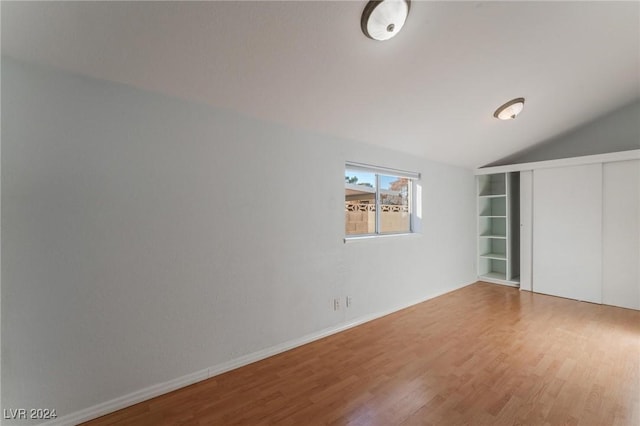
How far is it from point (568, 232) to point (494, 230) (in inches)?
53.2

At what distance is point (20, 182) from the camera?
56.7 inches

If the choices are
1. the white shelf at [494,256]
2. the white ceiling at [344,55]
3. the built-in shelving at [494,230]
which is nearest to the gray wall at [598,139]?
the built-in shelving at [494,230]

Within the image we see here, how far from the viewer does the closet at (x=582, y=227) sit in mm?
3421

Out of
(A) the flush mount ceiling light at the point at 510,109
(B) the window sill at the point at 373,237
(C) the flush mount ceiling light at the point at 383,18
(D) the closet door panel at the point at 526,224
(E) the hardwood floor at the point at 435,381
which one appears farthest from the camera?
(D) the closet door panel at the point at 526,224

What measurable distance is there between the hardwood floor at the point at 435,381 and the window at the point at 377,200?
120cm

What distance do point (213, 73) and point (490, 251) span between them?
18.5 ft

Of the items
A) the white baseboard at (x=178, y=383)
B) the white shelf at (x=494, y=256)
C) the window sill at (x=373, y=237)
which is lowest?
the white baseboard at (x=178, y=383)

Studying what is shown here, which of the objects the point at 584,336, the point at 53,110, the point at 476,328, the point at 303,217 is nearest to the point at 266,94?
the point at 303,217

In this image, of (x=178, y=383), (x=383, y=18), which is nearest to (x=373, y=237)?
(x=383, y=18)

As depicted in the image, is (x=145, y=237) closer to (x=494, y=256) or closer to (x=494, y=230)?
(x=494, y=256)

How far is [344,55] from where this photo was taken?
1.84 m

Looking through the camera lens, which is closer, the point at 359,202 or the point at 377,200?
the point at 359,202

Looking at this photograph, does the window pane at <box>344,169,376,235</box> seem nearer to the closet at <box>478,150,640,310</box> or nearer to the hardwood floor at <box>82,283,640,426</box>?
the hardwood floor at <box>82,283,640,426</box>

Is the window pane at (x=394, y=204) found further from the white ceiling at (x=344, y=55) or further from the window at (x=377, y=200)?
the white ceiling at (x=344, y=55)
